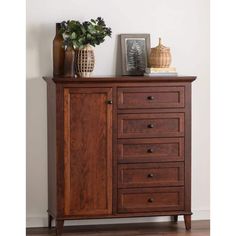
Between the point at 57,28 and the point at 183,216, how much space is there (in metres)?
1.56

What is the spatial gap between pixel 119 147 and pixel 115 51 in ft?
2.43

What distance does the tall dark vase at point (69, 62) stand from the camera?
3982mm

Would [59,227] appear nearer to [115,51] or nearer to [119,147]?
[119,147]

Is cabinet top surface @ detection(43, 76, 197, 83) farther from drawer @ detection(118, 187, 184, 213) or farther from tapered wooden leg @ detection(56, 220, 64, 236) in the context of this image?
tapered wooden leg @ detection(56, 220, 64, 236)

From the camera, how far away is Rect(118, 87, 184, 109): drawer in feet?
13.0

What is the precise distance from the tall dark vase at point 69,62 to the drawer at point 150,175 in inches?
27.1

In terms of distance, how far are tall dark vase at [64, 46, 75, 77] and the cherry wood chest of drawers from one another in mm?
132

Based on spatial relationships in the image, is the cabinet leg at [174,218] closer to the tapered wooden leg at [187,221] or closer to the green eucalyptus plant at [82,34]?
the tapered wooden leg at [187,221]

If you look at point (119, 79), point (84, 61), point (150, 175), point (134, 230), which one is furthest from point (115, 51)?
point (134, 230)

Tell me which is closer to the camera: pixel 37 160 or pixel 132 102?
pixel 132 102

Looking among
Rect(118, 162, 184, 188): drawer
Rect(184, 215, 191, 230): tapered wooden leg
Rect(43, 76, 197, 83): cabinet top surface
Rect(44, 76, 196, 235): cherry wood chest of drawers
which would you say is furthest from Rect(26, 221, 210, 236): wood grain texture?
Rect(43, 76, 197, 83): cabinet top surface
